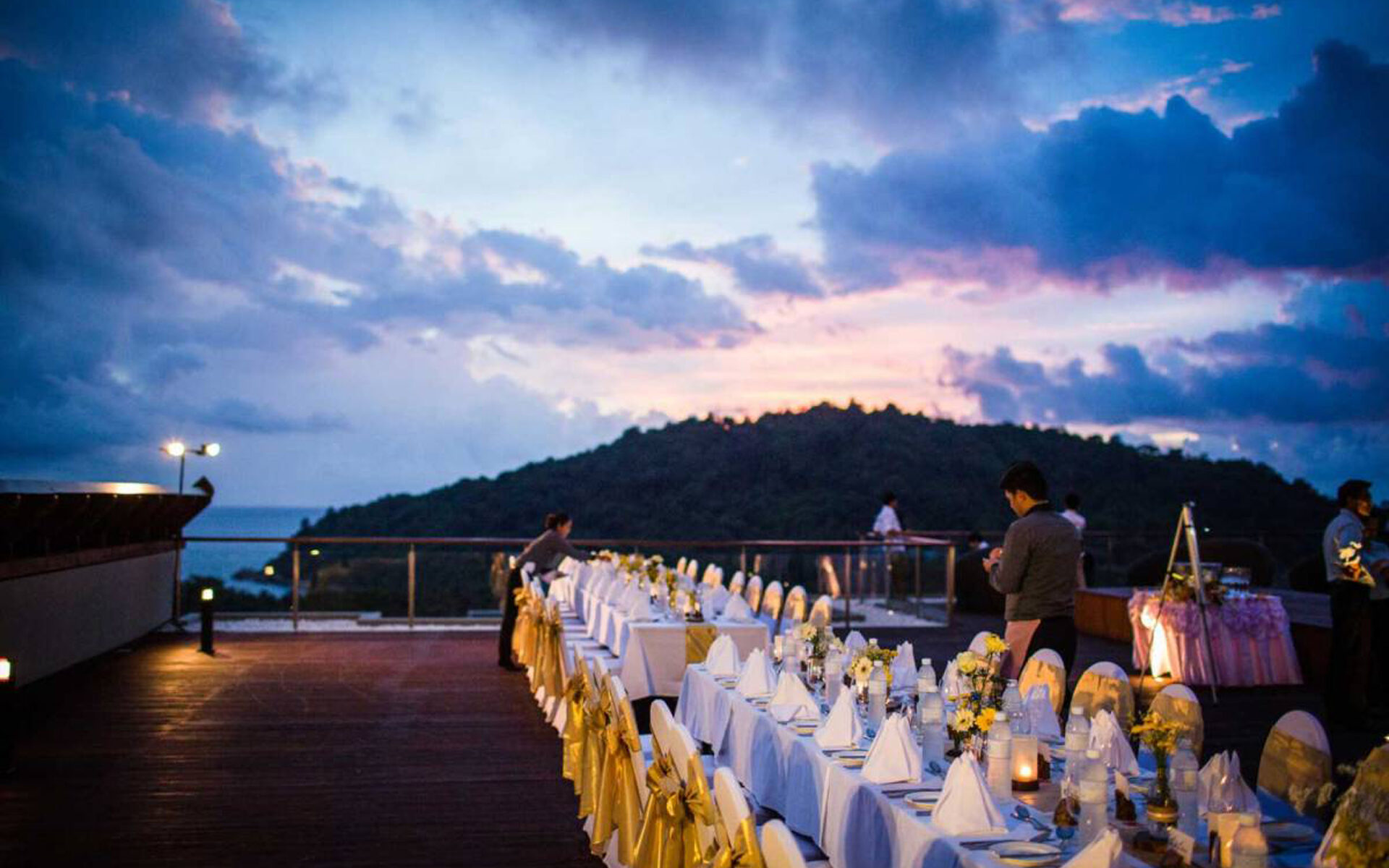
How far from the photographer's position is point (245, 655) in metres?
12.2

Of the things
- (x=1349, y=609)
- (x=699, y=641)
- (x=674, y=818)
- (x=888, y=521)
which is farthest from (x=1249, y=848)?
(x=888, y=521)

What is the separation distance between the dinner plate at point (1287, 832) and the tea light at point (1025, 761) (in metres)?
0.72

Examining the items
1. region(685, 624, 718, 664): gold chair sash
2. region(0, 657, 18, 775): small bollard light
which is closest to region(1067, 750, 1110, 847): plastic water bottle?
region(685, 624, 718, 664): gold chair sash

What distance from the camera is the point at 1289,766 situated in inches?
154

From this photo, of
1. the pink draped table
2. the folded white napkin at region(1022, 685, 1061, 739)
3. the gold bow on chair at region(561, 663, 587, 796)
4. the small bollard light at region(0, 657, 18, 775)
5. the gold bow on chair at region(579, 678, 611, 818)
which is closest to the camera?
the folded white napkin at region(1022, 685, 1061, 739)

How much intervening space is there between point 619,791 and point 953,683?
1.43m

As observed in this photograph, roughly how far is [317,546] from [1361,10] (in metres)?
22.3

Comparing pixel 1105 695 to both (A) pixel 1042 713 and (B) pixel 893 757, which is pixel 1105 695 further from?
(B) pixel 893 757

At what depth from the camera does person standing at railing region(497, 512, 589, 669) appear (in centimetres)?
1098

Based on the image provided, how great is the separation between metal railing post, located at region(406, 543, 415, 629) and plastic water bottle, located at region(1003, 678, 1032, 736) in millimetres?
11033

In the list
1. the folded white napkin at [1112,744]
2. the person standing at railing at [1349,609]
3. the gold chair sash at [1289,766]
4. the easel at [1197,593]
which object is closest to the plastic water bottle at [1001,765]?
the folded white napkin at [1112,744]

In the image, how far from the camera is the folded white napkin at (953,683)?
454cm

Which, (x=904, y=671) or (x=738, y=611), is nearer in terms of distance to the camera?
(x=904, y=671)

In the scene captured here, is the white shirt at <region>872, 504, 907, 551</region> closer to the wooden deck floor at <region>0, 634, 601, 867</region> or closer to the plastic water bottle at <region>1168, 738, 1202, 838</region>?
the wooden deck floor at <region>0, 634, 601, 867</region>
